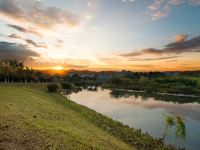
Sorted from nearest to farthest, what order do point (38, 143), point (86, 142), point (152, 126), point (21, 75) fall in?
1. point (38, 143)
2. point (86, 142)
3. point (152, 126)
4. point (21, 75)

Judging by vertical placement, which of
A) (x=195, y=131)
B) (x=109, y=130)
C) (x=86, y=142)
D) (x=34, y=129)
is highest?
(x=34, y=129)

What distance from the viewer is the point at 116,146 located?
2491 cm

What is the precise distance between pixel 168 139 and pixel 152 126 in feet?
35.5

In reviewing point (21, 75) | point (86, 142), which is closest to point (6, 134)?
point (86, 142)

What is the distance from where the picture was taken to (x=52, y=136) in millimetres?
20016

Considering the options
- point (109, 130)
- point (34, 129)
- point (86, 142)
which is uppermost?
point (34, 129)

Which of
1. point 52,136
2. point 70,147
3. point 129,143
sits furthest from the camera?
point 129,143

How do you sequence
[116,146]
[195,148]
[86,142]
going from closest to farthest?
[86,142] < [116,146] < [195,148]

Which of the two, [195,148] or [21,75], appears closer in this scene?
[195,148]

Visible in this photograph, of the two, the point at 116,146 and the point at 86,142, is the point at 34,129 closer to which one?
the point at 86,142

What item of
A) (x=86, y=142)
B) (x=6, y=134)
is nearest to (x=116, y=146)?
(x=86, y=142)

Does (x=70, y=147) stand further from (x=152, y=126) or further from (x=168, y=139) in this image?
(x=152, y=126)

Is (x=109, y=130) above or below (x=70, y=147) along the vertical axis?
below

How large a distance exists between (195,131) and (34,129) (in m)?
36.6
